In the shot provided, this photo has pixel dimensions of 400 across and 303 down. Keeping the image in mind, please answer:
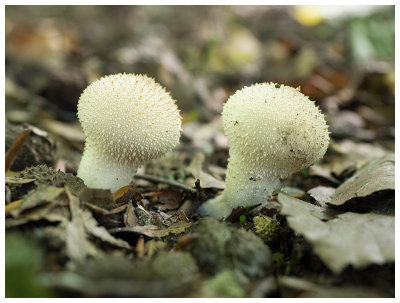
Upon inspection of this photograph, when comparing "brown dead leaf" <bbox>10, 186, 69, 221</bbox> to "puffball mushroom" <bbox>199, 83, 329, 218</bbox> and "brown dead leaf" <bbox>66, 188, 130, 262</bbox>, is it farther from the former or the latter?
"puffball mushroom" <bbox>199, 83, 329, 218</bbox>

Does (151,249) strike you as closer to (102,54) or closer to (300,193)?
(300,193)

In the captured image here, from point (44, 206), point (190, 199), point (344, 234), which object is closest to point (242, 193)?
point (190, 199)

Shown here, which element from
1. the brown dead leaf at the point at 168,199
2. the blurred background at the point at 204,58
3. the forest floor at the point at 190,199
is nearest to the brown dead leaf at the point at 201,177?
the forest floor at the point at 190,199

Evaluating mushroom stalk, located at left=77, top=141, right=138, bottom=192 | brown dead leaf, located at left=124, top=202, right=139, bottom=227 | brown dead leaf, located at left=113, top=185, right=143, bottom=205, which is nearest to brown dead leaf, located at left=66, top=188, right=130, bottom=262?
brown dead leaf, located at left=124, top=202, right=139, bottom=227

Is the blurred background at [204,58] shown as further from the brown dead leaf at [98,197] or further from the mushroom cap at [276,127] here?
the mushroom cap at [276,127]

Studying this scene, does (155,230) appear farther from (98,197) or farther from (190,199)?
(190,199)

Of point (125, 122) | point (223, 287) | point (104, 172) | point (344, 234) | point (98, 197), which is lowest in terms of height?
point (223, 287)
